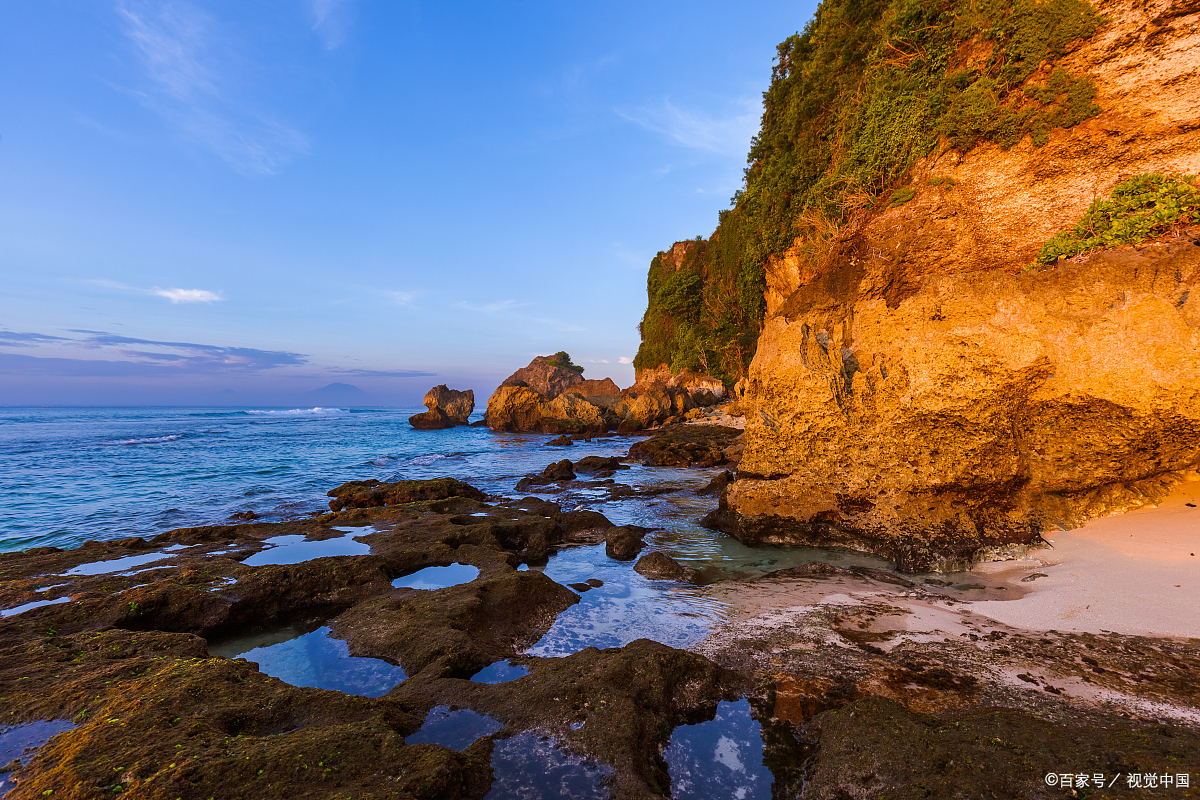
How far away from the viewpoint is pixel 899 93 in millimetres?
9188

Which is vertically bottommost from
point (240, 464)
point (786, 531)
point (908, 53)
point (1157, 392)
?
point (240, 464)

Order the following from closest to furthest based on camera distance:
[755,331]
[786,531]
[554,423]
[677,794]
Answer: [677,794], [786,531], [755,331], [554,423]

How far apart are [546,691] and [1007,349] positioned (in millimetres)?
7916

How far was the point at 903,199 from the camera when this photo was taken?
8531 mm

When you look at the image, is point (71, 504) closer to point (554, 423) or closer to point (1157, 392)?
point (1157, 392)

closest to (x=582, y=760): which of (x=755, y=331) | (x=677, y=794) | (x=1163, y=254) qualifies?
(x=677, y=794)

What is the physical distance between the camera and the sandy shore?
5.07 metres

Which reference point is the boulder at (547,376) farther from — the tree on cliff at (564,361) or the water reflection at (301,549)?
the water reflection at (301,549)

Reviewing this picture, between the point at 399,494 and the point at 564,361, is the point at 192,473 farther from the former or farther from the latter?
Result: the point at 564,361

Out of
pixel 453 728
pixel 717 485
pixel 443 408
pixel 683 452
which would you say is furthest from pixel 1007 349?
pixel 443 408

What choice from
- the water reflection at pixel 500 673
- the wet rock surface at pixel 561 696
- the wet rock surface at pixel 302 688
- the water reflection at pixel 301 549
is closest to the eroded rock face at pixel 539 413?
the water reflection at pixel 301 549

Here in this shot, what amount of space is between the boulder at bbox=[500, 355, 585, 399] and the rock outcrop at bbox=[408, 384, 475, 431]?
523 inches

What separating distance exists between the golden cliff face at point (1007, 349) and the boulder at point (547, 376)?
58264mm

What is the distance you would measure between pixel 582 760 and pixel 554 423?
4162 cm
